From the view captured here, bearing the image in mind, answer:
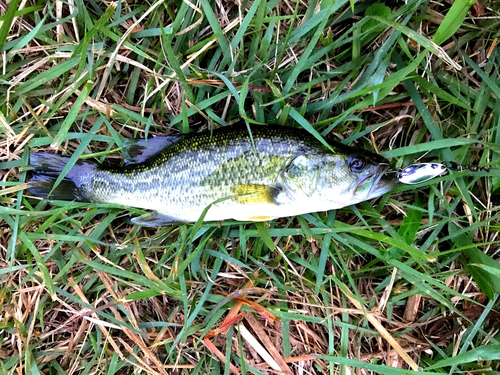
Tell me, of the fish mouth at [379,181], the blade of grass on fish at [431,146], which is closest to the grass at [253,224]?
the blade of grass on fish at [431,146]

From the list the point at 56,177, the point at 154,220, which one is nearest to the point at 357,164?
the point at 154,220

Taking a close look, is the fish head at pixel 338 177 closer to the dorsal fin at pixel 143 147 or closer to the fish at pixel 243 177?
the fish at pixel 243 177

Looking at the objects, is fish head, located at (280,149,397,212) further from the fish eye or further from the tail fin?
the tail fin

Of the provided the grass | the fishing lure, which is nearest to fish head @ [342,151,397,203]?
the fishing lure

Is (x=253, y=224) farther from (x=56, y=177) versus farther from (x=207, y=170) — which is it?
(x=56, y=177)

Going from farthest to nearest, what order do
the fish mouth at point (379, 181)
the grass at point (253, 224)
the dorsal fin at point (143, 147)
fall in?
the dorsal fin at point (143, 147)
the grass at point (253, 224)
the fish mouth at point (379, 181)
